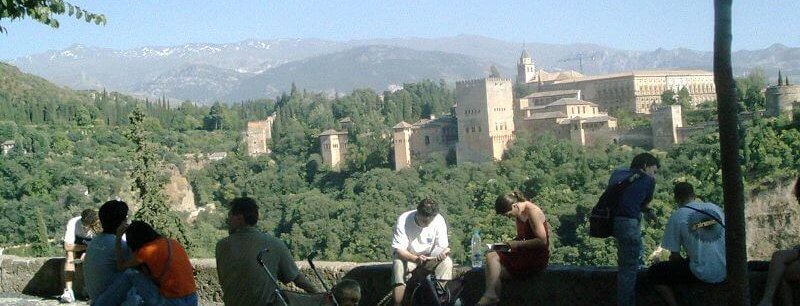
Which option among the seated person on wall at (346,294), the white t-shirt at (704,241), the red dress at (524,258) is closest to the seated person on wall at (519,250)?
the red dress at (524,258)

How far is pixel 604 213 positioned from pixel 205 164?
77.2 meters

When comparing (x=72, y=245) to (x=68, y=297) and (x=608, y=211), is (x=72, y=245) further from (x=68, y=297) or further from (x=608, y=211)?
(x=608, y=211)

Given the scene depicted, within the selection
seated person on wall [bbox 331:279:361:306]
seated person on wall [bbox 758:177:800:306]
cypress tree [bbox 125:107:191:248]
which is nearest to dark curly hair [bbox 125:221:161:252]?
seated person on wall [bbox 331:279:361:306]

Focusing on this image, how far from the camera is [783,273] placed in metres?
3.86

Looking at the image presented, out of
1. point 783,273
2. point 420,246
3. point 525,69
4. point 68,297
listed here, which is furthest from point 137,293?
point 525,69

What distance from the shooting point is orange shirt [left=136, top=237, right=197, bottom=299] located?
3.79 metres

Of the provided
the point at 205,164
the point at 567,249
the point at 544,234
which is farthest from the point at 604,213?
the point at 205,164

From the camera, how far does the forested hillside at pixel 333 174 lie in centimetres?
4350

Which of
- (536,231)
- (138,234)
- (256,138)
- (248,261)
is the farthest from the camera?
(256,138)

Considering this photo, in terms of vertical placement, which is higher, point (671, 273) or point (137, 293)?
point (137, 293)

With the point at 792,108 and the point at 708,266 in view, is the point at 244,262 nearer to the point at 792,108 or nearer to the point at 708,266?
the point at 708,266

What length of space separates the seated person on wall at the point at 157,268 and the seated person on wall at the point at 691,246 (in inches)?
82.6

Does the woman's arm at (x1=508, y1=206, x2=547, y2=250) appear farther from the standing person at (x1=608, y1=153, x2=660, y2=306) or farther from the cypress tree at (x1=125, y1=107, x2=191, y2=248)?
the cypress tree at (x1=125, y1=107, x2=191, y2=248)

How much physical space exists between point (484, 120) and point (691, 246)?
6630 cm
